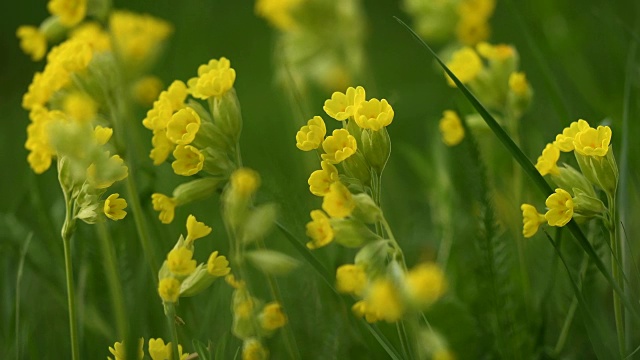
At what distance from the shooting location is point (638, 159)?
1.46 m

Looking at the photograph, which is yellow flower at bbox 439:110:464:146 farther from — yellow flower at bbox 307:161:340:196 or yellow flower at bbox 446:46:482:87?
yellow flower at bbox 307:161:340:196

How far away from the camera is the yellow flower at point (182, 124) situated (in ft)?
3.49

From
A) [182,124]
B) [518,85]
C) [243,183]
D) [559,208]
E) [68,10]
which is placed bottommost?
[559,208]

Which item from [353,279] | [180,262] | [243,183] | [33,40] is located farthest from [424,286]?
[33,40]

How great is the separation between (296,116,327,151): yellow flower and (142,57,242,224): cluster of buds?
128 millimetres

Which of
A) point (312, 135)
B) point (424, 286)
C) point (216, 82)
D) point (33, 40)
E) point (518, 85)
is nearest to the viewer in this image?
point (424, 286)

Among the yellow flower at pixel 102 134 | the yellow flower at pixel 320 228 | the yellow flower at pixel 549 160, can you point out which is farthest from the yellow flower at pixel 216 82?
the yellow flower at pixel 549 160

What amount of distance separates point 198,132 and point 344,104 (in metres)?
0.18

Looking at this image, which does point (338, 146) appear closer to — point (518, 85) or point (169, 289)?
point (169, 289)

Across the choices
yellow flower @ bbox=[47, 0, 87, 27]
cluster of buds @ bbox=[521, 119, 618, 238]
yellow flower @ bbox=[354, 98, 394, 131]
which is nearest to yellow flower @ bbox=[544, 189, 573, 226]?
cluster of buds @ bbox=[521, 119, 618, 238]

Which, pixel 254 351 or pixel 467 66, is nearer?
pixel 254 351

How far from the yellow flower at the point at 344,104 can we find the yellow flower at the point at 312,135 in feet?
0.14

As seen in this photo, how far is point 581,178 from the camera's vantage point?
3.47 feet

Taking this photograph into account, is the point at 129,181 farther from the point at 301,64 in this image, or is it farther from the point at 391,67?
the point at 391,67
